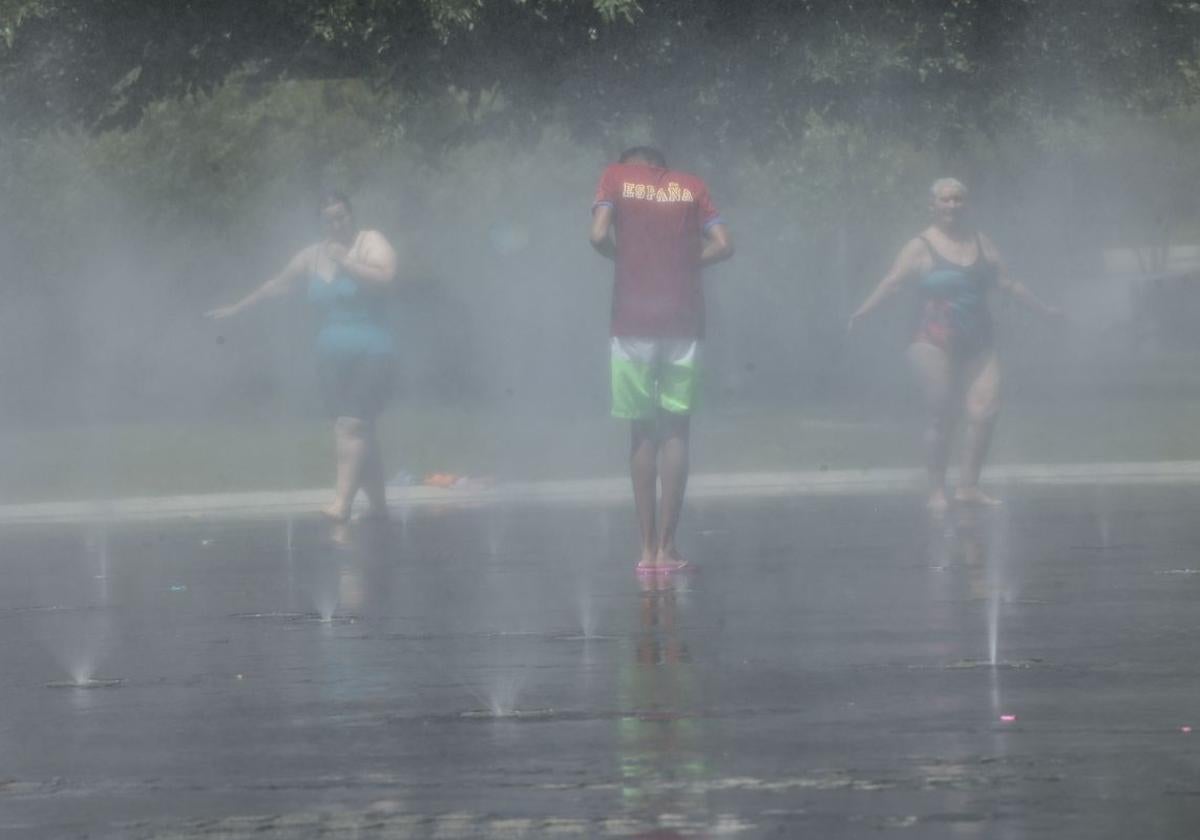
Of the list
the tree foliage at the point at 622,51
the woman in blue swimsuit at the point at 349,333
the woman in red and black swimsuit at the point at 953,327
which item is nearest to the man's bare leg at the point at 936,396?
the woman in red and black swimsuit at the point at 953,327

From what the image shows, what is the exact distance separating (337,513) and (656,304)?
3.17 m

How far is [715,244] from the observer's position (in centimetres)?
936

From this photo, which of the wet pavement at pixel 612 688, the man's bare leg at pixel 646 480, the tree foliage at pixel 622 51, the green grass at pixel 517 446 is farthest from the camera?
the tree foliage at pixel 622 51

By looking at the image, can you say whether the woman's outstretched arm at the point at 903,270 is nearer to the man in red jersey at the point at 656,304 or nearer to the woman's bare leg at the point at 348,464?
the woman's bare leg at the point at 348,464

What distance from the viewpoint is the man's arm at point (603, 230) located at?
9203 mm

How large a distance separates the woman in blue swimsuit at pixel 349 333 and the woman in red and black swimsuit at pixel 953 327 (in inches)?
95.3

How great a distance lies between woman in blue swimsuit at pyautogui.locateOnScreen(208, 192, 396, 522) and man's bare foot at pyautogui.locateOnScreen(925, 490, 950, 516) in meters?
2.71

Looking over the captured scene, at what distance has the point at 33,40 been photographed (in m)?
22.9

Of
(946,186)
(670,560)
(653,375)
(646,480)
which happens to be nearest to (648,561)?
(670,560)

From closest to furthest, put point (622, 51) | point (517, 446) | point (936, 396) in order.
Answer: point (936, 396)
point (517, 446)
point (622, 51)

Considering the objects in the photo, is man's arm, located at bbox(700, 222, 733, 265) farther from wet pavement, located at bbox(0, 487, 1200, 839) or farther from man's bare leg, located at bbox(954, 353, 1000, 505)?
man's bare leg, located at bbox(954, 353, 1000, 505)

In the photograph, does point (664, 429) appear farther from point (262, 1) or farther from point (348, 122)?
point (348, 122)

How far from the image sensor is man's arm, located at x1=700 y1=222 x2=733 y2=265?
367 inches

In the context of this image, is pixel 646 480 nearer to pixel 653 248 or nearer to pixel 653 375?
pixel 653 375
